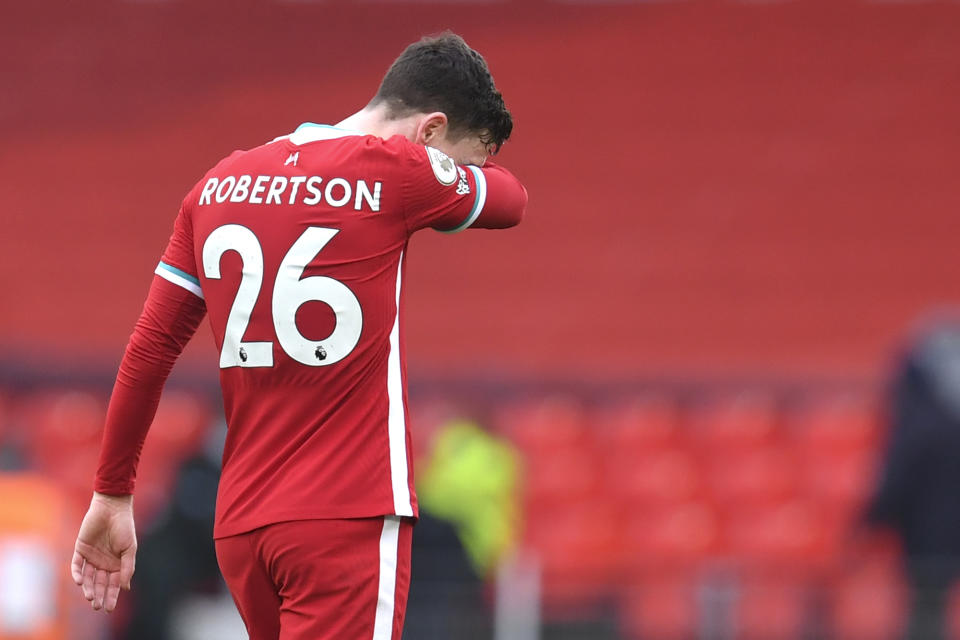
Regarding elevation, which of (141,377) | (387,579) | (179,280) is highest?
(179,280)

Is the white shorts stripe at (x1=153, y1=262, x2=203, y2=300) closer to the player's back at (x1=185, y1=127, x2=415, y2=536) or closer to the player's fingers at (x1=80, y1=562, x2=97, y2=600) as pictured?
the player's back at (x1=185, y1=127, x2=415, y2=536)

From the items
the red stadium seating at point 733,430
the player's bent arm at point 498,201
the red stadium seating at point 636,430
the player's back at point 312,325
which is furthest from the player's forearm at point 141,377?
the red stadium seating at point 733,430

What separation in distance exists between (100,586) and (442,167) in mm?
974

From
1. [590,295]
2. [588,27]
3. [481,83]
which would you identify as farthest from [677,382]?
[481,83]

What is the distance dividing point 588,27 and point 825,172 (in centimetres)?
218

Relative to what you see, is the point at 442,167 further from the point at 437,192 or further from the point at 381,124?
the point at 381,124

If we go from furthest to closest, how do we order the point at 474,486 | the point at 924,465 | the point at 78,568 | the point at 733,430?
the point at 733,430
the point at 474,486
the point at 924,465
the point at 78,568

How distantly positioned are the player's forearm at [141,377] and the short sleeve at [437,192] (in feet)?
1.40

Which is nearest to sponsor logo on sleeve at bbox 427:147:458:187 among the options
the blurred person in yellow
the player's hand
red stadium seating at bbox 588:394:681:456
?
the player's hand

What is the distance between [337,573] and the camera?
95.3 inches

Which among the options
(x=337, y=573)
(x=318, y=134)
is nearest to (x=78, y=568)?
(x=337, y=573)

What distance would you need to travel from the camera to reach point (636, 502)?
8375 millimetres

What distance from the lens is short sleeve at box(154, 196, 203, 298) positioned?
2.57m

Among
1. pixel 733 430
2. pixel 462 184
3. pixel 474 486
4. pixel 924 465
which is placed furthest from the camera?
pixel 733 430
